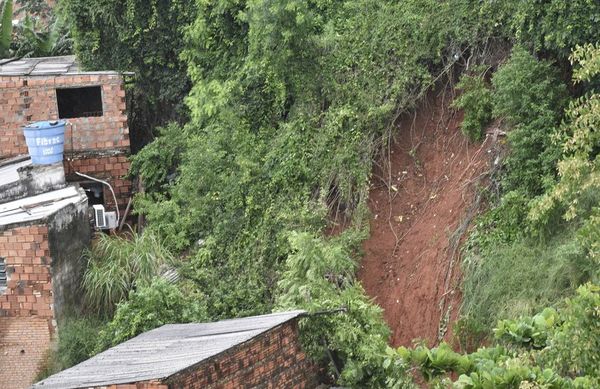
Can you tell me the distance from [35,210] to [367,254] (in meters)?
4.68

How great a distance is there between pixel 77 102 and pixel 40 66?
1.05 m

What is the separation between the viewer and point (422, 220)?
13781 millimetres

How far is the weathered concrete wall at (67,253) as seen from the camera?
14.4 metres

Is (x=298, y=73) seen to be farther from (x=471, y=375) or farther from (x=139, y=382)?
(x=471, y=375)

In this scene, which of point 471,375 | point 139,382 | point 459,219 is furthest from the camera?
point 459,219

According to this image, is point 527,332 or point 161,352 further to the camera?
point 161,352

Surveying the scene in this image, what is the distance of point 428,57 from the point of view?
14766 mm

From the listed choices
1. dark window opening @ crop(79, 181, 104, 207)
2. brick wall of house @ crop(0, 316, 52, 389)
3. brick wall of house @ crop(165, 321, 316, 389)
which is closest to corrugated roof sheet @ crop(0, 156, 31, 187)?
dark window opening @ crop(79, 181, 104, 207)

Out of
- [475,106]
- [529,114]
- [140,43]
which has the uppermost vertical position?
[529,114]

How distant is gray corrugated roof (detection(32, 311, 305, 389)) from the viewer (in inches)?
375

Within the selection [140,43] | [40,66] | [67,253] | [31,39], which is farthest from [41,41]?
[67,253]

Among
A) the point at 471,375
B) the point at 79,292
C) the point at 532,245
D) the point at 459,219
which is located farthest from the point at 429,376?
the point at 79,292

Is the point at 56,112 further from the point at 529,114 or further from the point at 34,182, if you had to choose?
the point at 529,114

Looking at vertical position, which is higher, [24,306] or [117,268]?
[117,268]
